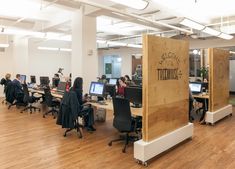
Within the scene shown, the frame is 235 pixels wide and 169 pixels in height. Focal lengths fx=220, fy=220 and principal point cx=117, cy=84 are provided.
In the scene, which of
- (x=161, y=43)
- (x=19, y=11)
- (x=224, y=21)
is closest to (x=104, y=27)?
(x=19, y=11)

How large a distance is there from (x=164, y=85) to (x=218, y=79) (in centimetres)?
301

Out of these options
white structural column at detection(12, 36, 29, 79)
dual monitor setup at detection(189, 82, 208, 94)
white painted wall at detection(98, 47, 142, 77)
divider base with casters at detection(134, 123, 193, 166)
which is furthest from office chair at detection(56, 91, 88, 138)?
white painted wall at detection(98, 47, 142, 77)

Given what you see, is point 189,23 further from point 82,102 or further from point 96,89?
point 82,102

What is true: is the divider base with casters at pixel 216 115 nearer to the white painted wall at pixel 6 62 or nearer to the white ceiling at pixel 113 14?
the white ceiling at pixel 113 14

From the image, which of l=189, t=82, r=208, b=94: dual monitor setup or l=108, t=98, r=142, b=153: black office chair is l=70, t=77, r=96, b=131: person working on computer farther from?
l=189, t=82, r=208, b=94: dual monitor setup

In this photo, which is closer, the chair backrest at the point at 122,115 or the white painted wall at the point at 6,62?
the chair backrest at the point at 122,115

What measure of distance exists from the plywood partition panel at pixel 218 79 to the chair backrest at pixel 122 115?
2.97m

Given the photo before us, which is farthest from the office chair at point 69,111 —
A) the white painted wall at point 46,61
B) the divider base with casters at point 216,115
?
the white painted wall at point 46,61

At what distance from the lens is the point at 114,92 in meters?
5.99

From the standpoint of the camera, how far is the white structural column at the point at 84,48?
19.1 feet

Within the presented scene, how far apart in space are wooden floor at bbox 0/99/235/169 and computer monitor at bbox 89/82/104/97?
0.87m

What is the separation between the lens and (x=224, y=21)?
25.5 ft

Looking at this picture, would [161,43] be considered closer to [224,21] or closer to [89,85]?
[89,85]

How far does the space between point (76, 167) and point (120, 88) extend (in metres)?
3.11
